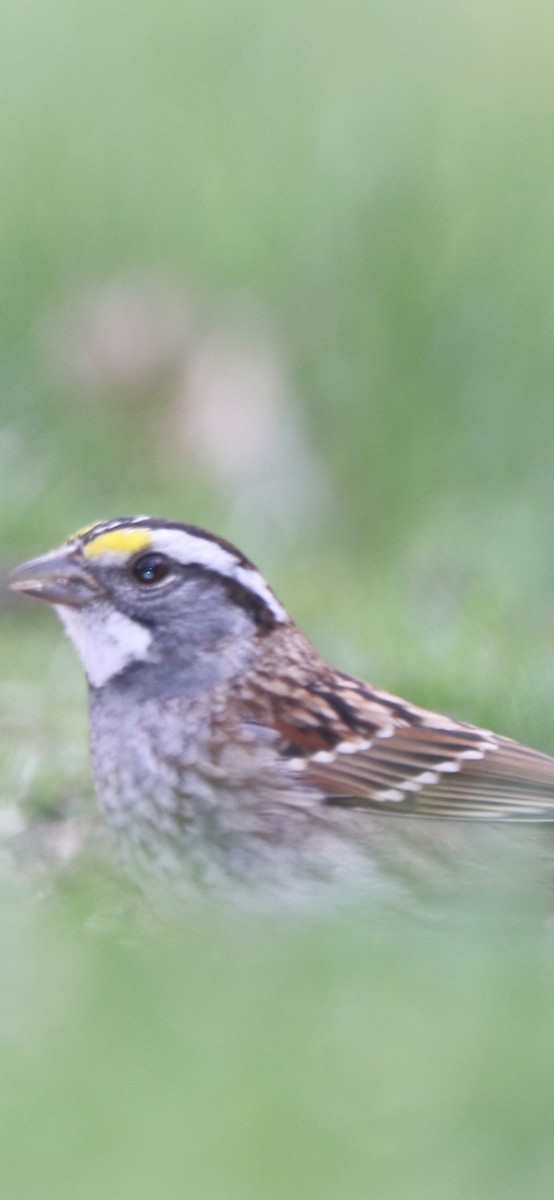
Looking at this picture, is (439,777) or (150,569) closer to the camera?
(439,777)

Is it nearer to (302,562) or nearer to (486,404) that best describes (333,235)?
(486,404)

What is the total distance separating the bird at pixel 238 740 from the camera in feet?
15.9

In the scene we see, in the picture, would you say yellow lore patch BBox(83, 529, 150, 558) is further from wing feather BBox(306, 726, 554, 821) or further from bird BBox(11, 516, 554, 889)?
wing feather BBox(306, 726, 554, 821)

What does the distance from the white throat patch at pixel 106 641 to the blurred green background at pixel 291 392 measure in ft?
1.76

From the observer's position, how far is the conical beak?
5320mm

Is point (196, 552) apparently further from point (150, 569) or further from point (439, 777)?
point (439, 777)

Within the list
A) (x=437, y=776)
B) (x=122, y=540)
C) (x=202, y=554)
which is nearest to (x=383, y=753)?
(x=437, y=776)

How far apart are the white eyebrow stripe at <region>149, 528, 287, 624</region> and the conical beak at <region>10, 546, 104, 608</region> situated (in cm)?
18

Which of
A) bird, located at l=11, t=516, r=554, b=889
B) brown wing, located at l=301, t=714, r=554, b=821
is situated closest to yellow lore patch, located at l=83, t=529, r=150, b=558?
bird, located at l=11, t=516, r=554, b=889

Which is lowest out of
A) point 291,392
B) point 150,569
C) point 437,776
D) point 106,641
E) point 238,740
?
point 238,740

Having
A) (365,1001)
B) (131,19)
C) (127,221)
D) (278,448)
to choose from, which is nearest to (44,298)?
(127,221)

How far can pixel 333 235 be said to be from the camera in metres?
11.5

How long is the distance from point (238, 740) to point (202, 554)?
561mm

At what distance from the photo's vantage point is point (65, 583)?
210 inches
